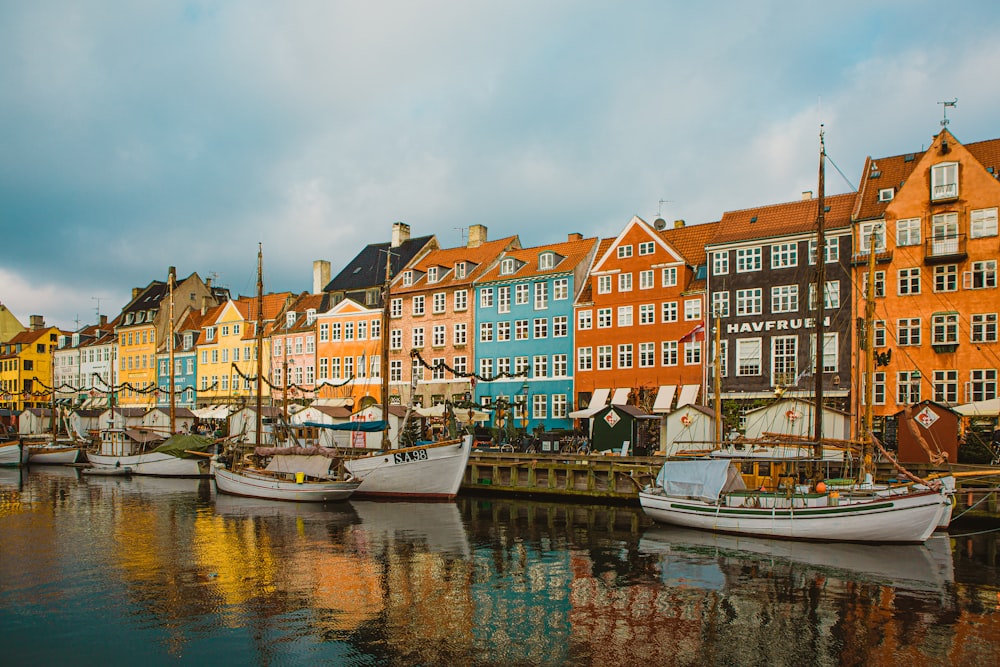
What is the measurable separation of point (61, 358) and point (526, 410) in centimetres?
7667

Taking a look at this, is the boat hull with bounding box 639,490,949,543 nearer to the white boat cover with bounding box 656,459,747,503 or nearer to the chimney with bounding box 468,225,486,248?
the white boat cover with bounding box 656,459,747,503

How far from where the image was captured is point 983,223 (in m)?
41.7

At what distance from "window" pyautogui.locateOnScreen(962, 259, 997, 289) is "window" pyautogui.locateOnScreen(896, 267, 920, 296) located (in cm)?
215

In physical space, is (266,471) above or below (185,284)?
below

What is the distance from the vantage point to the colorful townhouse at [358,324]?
213 ft

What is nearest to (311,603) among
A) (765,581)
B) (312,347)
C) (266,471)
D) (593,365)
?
(765,581)

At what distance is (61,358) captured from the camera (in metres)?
106

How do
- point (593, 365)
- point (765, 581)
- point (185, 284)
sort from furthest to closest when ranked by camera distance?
point (185, 284) → point (593, 365) → point (765, 581)

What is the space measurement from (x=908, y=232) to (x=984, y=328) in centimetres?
620

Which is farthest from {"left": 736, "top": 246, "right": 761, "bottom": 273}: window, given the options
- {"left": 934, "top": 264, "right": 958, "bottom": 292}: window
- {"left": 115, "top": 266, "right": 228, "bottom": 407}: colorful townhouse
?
{"left": 115, "top": 266, "right": 228, "bottom": 407}: colorful townhouse

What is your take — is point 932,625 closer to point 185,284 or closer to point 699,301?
point 699,301

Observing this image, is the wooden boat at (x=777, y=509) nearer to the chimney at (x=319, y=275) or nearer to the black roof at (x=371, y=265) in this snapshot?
the black roof at (x=371, y=265)

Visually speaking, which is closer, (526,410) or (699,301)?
(699,301)

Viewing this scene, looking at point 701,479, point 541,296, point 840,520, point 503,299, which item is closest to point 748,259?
point 541,296
